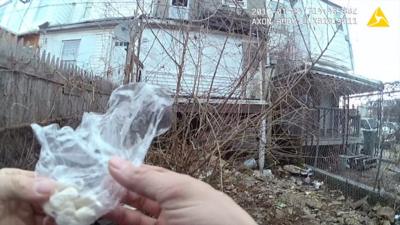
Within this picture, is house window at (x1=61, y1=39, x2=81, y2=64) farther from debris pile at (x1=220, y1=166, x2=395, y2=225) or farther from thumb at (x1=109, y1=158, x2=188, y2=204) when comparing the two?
thumb at (x1=109, y1=158, x2=188, y2=204)

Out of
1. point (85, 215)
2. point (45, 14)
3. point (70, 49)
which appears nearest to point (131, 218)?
point (85, 215)

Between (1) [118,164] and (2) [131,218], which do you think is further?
(2) [131,218]

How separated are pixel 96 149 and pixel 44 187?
0.66ft

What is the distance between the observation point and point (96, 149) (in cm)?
133

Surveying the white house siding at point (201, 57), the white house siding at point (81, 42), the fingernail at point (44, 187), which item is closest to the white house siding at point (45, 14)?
the white house siding at point (81, 42)

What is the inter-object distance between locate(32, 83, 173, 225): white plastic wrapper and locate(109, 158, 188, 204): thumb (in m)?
0.05

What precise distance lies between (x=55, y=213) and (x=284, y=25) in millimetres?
4955

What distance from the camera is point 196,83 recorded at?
4332 millimetres

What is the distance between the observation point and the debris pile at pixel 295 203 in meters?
5.64

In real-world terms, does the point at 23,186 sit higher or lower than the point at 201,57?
lower

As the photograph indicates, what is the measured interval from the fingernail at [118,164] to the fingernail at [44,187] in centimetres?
20

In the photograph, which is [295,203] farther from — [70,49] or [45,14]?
[45,14]

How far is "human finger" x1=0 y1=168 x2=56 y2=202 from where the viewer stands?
1.24m

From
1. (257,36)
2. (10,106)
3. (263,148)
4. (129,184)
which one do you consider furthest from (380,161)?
(129,184)
